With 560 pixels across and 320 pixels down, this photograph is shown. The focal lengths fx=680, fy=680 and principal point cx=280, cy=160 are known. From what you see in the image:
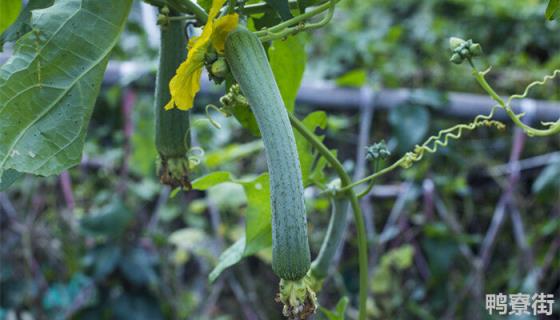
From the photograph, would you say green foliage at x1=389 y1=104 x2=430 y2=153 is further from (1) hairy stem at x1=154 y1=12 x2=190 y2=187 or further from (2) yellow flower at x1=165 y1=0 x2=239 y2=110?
(2) yellow flower at x1=165 y1=0 x2=239 y2=110

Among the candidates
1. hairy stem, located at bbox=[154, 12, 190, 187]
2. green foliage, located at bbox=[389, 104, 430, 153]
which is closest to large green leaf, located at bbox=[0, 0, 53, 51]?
hairy stem, located at bbox=[154, 12, 190, 187]

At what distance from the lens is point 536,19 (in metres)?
2.38

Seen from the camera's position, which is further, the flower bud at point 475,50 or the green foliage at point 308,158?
the green foliage at point 308,158

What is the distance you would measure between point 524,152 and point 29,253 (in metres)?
1.50

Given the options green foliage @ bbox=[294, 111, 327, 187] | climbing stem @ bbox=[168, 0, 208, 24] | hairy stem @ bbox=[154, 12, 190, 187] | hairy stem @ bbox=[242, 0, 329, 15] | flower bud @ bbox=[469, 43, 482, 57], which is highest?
climbing stem @ bbox=[168, 0, 208, 24]

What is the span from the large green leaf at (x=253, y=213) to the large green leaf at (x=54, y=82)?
0.60ft

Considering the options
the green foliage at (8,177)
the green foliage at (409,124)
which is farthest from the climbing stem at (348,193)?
the green foliage at (409,124)

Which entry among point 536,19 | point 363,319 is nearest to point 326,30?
point 536,19

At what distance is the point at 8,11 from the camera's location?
26.6 inches

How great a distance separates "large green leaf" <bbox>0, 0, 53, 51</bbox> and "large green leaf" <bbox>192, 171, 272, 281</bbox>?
22 cm

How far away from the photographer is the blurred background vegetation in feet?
5.90

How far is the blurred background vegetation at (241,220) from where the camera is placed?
1800mm

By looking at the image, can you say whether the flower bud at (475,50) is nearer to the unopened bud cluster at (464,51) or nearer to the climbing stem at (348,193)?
the unopened bud cluster at (464,51)

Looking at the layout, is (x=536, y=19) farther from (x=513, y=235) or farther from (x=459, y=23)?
(x=513, y=235)
